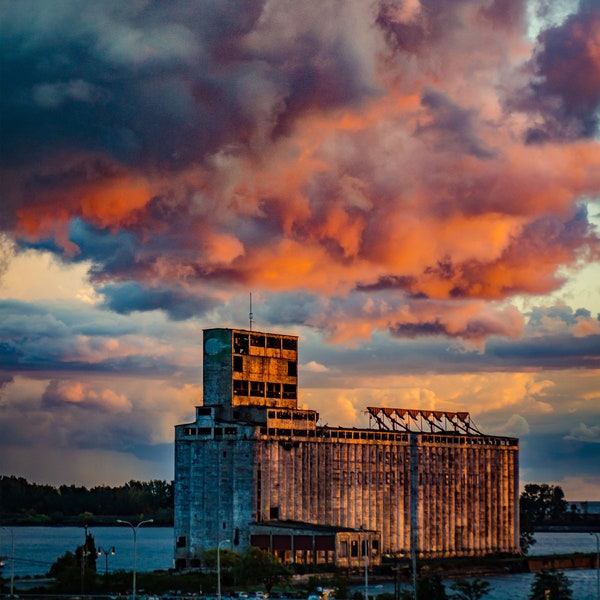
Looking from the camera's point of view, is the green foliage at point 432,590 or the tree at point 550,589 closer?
the green foliage at point 432,590

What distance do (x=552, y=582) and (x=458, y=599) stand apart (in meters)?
13.0

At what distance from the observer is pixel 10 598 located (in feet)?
638

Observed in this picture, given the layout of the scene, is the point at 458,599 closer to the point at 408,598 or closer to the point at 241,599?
the point at 408,598

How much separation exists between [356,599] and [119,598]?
108ft

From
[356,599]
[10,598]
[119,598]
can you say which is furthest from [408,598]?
[10,598]

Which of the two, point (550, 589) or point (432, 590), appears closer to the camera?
point (432, 590)

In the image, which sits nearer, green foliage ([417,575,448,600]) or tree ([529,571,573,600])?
green foliage ([417,575,448,600])

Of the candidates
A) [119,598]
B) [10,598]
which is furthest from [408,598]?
[10,598]

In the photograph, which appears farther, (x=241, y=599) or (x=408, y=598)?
(x=241, y=599)

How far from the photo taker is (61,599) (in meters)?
198

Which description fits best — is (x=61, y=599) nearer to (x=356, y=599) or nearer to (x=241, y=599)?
(x=241, y=599)

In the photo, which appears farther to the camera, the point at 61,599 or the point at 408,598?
the point at 61,599

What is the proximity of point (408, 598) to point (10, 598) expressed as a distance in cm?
5423

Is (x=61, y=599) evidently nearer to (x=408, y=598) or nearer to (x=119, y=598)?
(x=119, y=598)
